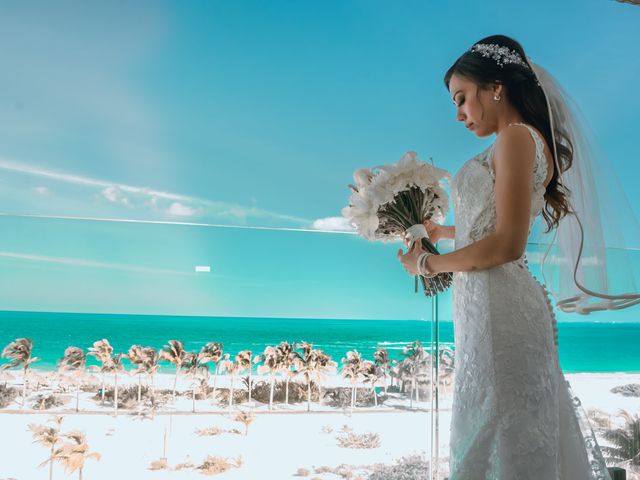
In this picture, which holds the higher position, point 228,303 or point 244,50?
point 244,50

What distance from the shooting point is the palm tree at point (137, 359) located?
2.11m

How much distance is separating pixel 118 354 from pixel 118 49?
48.2 ft

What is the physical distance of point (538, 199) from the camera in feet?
3.91

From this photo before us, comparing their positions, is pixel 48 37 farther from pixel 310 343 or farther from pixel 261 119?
pixel 310 343

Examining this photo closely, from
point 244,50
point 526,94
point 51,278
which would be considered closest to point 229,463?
point 51,278

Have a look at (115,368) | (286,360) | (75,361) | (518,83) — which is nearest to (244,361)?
(286,360)

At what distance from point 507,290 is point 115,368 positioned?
5.63 ft

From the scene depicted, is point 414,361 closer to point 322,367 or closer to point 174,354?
point 322,367

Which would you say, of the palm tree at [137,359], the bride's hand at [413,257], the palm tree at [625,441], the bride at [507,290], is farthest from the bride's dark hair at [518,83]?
the palm tree at [137,359]

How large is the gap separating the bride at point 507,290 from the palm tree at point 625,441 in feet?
4.36

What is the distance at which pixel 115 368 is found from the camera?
2131 millimetres

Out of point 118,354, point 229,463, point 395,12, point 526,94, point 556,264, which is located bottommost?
point 229,463

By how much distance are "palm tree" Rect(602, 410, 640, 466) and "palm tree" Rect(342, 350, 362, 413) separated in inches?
46.6

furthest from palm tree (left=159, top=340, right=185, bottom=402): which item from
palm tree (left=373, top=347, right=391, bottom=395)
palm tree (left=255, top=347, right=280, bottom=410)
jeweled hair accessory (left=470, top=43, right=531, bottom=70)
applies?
jeweled hair accessory (left=470, top=43, right=531, bottom=70)
